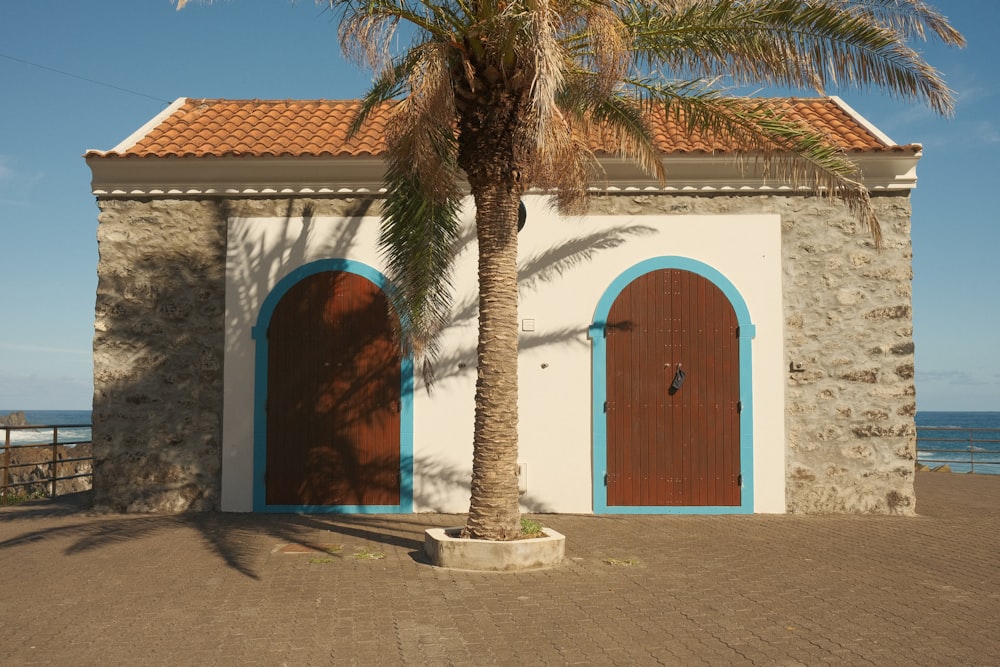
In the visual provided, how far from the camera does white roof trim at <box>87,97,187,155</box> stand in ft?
34.2

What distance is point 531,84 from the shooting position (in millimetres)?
7141

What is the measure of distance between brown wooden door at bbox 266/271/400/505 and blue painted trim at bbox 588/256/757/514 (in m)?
2.37

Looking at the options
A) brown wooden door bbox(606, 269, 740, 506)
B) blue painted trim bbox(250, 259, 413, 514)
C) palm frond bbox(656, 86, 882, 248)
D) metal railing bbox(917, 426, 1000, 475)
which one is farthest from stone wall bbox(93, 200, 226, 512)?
metal railing bbox(917, 426, 1000, 475)

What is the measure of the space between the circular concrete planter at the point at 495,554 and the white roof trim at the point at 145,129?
6.45 m

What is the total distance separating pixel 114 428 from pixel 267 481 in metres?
1.93

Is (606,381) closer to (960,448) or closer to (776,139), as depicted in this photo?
(776,139)

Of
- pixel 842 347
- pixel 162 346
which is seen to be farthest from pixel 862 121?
pixel 162 346

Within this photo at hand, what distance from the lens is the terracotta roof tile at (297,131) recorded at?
404 inches

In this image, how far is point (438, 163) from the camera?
7.72 meters

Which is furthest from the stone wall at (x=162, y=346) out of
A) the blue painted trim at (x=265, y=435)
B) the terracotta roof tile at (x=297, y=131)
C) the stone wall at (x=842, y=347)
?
the stone wall at (x=842, y=347)

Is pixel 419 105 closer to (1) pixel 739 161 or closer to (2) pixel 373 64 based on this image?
(2) pixel 373 64

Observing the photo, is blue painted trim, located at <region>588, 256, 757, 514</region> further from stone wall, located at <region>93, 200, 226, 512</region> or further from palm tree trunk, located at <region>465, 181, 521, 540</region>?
stone wall, located at <region>93, 200, 226, 512</region>

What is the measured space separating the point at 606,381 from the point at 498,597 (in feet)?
14.8

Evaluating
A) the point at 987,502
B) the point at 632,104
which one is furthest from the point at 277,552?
the point at 987,502
